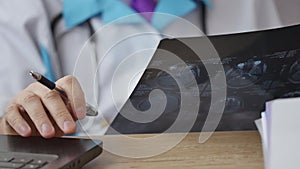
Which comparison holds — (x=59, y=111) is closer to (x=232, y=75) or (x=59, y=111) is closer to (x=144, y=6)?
(x=232, y=75)

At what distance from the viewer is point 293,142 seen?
0.48 meters

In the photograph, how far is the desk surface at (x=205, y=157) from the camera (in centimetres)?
60

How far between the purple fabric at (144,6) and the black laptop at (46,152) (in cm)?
45

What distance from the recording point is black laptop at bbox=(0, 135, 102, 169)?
1.85 ft

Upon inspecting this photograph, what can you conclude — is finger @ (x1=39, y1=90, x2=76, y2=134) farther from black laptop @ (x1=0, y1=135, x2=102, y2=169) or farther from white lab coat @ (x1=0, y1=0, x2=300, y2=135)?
white lab coat @ (x1=0, y1=0, x2=300, y2=135)

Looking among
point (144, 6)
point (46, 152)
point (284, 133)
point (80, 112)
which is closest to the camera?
point (284, 133)

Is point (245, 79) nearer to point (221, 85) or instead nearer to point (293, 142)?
point (221, 85)

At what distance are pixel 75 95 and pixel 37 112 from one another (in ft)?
0.17

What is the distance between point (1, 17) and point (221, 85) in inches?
23.3

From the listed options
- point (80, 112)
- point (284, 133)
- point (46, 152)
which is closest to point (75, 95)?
point (80, 112)

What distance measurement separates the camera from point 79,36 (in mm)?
1119

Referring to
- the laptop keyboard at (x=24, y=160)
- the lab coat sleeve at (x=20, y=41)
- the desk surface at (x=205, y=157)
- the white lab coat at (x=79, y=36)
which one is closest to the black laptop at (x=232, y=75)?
the desk surface at (x=205, y=157)

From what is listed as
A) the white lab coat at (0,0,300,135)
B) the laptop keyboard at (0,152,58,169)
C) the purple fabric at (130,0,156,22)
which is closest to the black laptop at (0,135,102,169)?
the laptop keyboard at (0,152,58,169)

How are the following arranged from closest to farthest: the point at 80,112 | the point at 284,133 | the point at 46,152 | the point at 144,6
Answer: the point at 284,133, the point at 46,152, the point at 80,112, the point at 144,6
